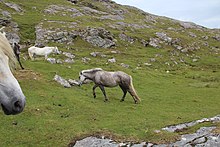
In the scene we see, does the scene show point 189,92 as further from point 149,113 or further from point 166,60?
point 166,60

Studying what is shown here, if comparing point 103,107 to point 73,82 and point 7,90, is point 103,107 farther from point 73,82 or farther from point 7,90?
point 7,90

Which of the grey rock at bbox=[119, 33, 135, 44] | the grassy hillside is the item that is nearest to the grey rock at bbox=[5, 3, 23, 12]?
the grey rock at bbox=[119, 33, 135, 44]

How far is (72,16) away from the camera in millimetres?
73688

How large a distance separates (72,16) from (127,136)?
62144 mm

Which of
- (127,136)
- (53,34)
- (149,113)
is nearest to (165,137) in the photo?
(127,136)

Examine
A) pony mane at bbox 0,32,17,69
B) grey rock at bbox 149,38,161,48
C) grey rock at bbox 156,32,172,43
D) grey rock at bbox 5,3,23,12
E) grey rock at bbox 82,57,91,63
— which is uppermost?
pony mane at bbox 0,32,17,69

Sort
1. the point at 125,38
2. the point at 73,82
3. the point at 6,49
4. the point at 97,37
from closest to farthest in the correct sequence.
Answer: the point at 6,49 → the point at 73,82 → the point at 97,37 → the point at 125,38

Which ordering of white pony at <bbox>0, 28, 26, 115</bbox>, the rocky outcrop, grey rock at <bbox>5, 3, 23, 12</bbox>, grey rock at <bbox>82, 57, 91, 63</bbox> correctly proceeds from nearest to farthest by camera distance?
white pony at <bbox>0, 28, 26, 115</bbox> → grey rock at <bbox>82, 57, 91, 63</bbox> → the rocky outcrop → grey rock at <bbox>5, 3, 23, 12</bbox>

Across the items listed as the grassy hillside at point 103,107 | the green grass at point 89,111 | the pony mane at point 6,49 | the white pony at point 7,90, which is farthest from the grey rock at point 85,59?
the white pony at point 7,90

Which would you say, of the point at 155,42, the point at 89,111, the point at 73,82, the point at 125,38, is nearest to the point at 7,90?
the point at 89,111

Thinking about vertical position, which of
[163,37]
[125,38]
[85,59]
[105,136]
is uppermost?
[163,37]

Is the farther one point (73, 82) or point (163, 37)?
point (163, 37)

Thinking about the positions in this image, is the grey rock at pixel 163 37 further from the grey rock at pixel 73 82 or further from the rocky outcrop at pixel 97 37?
the grey rock at pixel 73 82

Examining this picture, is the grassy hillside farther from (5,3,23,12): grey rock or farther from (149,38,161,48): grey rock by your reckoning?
(5,3,23,12): grey rock
